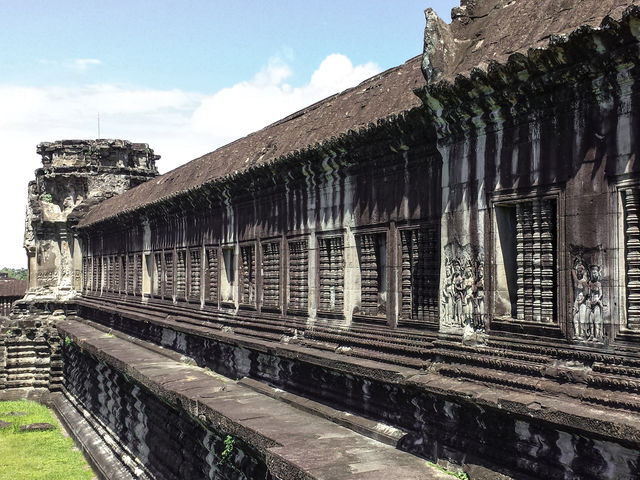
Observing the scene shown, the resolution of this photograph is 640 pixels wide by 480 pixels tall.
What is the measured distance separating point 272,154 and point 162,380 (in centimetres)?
348

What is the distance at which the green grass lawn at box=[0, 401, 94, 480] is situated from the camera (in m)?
13.0

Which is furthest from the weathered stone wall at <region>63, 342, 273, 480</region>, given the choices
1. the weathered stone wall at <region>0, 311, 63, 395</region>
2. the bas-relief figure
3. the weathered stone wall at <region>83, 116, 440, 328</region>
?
the bas-relief figure

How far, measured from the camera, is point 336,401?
7371mm

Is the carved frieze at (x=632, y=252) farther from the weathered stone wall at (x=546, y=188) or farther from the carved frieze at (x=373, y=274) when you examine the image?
the carved frieze at (x=373, y=274)

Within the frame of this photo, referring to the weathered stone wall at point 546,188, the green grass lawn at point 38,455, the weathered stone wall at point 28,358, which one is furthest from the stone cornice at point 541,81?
the weathered stone wall at point 28,358

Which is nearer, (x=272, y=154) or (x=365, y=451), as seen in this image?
(x=365, y=451)

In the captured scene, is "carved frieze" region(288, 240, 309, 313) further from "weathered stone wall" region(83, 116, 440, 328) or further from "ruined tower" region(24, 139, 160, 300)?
"ruined tower" region(24, 139, 160, 300)

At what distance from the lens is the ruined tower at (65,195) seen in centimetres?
2259

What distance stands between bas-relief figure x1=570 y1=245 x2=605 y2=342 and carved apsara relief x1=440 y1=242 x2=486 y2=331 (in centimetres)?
95

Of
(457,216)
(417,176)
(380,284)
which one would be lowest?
(380,284)

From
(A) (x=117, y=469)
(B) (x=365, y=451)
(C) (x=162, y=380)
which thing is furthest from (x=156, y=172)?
(B) (x=365, y=451)

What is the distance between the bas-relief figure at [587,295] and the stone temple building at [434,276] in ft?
0.04

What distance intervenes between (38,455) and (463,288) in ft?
38.7

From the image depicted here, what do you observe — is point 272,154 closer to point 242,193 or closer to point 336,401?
point 242,193
